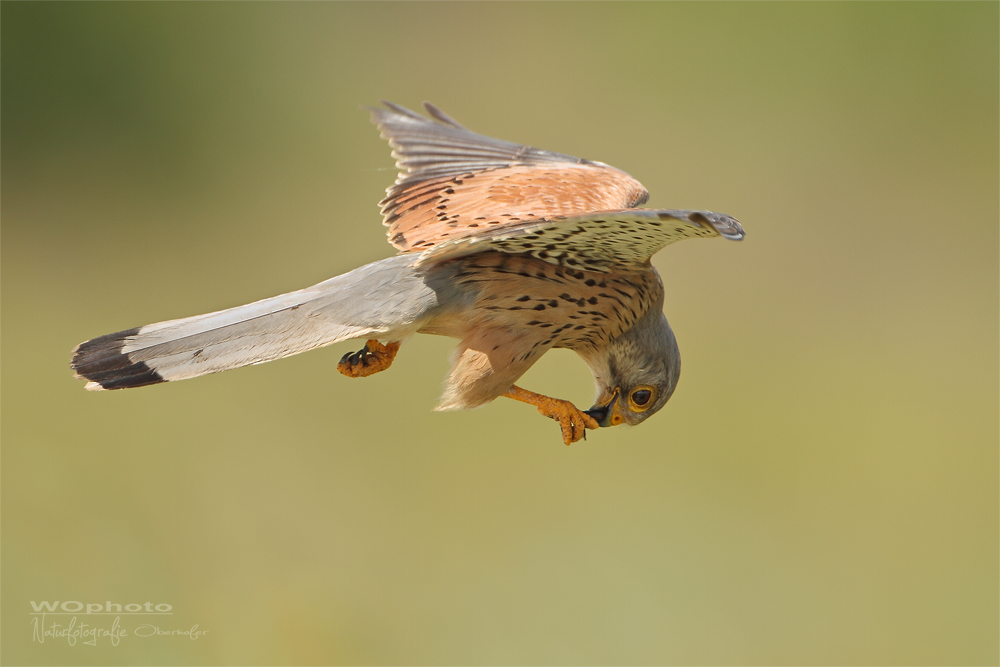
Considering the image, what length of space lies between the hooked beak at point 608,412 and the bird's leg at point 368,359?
762mm

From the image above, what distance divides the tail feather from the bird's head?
2.37ft

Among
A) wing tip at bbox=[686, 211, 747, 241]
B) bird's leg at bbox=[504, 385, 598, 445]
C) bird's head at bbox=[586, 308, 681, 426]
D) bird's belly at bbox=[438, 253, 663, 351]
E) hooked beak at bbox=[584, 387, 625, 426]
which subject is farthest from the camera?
hooked beak at bbox=[584, 387, 625, 426]

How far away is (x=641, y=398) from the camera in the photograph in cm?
341

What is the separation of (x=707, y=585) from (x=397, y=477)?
330 cm

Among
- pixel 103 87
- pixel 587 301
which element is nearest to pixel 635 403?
pixel 587 301

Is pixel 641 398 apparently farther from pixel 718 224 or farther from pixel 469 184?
pixel 718 224

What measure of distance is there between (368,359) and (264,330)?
498 millimetres

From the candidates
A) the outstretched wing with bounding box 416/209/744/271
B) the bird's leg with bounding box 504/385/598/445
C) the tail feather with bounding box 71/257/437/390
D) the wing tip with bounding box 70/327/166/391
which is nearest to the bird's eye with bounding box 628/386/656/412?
the bird's leg with bounding box 504/385/598/445

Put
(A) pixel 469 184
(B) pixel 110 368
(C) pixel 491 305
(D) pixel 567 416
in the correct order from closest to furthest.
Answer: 1. (B) pixel 110 368
2. (C) pixel 491 305
3. (D) pixel 567 416
4. (A) pixel 469 184

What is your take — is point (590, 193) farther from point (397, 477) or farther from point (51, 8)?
point (51, 8)

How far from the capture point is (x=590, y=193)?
3678 mm

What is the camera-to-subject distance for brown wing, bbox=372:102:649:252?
338cm

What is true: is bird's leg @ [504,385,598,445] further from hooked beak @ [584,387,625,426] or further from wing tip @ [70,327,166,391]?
wing tip @ [70,327,166,391]

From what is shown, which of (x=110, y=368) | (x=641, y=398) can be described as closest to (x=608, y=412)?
(x=641, y=398)
